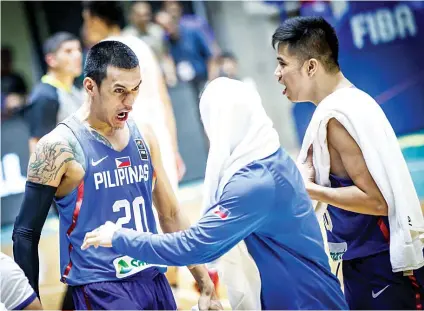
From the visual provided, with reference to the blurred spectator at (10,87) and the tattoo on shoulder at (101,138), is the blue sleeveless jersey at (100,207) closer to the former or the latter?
the tattoo on shoulder at (101,138)

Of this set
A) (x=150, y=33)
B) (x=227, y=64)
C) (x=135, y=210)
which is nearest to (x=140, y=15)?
(x=150, y=33)

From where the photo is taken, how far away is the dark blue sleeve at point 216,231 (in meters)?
3.04

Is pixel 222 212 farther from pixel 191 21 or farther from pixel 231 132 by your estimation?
pixel 191 21

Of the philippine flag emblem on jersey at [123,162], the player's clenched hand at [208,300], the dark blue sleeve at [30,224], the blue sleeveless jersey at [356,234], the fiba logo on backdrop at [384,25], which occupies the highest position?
the fiba logo on backdrop at [384,25]

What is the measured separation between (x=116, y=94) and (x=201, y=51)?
8108 mm

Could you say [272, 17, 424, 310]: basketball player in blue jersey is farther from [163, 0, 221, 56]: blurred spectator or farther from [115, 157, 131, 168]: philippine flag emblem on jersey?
[163, 0, 221, 56]: blurred spectator

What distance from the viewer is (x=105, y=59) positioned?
338 centimetres

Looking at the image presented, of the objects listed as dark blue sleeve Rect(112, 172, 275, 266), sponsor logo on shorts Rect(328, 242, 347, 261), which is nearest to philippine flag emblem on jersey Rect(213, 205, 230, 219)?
dark blue sleeve Rect(112, 172, 275, 266)

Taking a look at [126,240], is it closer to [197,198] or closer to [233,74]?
[197,198]

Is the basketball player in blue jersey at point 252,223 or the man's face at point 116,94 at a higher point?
the man's face at point 116,94

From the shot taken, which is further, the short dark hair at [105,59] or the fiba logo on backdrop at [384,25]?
the fiba logo on backdrop at [384,25]

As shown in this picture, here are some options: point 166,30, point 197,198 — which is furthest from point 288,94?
point 166,30

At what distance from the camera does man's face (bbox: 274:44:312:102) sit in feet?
12.2

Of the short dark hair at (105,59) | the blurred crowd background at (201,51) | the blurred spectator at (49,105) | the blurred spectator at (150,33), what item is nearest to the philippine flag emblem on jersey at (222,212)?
the short dark hair at (105,59)
